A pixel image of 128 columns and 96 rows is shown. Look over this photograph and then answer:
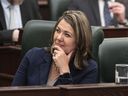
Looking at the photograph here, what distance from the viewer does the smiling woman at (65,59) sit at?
247 cm

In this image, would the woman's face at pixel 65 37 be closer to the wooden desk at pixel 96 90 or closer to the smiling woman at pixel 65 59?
the smiling woman at pixel 65 59

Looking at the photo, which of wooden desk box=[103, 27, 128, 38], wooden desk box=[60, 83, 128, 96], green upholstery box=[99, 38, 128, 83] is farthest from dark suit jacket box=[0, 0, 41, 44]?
wooden desk box=[60, 83, 128, 96]

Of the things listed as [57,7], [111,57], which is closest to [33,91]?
[111,57]

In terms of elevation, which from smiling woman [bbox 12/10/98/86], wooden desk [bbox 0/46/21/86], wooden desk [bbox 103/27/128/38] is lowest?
wooden desk [bbox 0/46/21/86]

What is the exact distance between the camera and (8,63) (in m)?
3.45

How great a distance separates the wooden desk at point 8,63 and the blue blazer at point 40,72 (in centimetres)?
85

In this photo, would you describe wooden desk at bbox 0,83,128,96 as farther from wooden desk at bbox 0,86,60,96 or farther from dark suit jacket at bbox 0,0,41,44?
dark suit jacket at bbox 0,0,41,44

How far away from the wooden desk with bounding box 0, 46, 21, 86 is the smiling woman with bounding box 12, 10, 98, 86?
0.86 metres

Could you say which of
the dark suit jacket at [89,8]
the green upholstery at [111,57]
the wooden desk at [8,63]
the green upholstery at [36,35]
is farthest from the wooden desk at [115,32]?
the green upholstery at [111,57]

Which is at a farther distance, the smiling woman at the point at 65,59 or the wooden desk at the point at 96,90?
→ the smiling woman at the point at 65,59

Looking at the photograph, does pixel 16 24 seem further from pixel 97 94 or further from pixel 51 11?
pixel 97 94

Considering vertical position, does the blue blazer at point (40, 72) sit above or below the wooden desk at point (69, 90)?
below

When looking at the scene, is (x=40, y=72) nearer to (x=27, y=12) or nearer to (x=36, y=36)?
(x=36, y=36)

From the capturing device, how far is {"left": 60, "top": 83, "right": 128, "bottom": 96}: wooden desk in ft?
6.13
